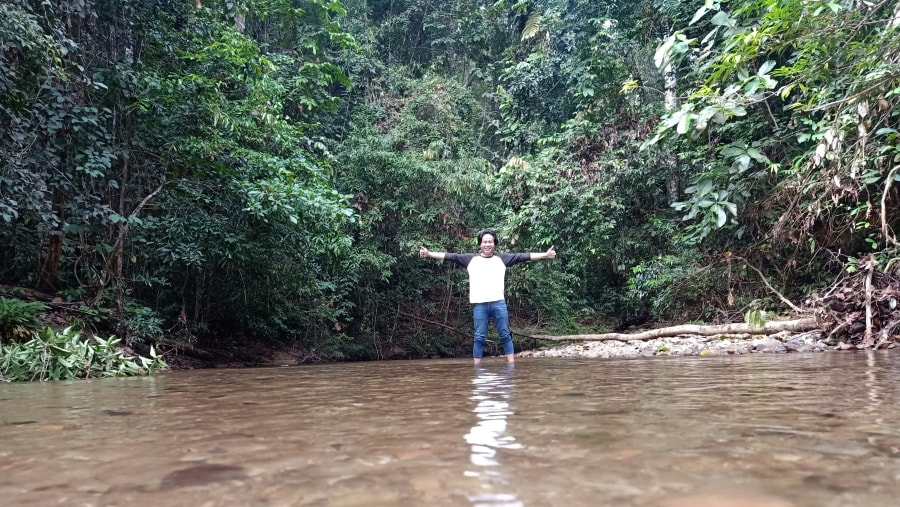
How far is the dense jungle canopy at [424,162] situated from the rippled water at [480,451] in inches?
98.8

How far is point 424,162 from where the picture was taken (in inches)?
535

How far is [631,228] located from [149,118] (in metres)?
10.3

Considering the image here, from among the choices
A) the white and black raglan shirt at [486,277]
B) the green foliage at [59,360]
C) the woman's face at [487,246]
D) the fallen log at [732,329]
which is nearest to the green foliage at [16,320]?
the green foliage at [59,360]

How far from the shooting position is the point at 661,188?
43.3 feet

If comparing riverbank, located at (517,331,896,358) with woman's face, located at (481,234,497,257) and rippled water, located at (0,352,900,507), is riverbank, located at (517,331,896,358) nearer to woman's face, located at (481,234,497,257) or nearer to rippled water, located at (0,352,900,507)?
woman's face, located at (481,234,497,257)

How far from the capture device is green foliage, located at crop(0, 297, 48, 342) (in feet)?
19.9

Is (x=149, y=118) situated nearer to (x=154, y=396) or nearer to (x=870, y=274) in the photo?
(x=154, y=396)

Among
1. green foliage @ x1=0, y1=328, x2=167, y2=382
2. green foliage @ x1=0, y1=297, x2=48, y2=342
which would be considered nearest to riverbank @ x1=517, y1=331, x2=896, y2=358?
green foliage @ x1=0, y1=328, x2=167, y2=382

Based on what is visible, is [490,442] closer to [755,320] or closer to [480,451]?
[480,451]

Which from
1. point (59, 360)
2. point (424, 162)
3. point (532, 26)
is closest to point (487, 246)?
point (59, 360)

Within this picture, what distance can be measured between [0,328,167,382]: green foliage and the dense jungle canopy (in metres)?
1.39

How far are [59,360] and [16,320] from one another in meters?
1.20

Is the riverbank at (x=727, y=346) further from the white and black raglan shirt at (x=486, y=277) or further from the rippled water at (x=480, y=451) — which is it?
the rippled water at (x=480, y=451)

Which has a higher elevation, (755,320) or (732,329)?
(755,320)
